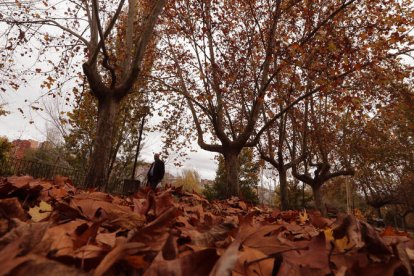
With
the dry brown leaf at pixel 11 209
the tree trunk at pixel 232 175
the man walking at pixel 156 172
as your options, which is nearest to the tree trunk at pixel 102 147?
the man walking at pixel 156 172

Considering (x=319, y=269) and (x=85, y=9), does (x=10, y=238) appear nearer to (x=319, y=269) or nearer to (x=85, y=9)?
(x=319, y=269)

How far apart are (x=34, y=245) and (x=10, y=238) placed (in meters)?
0.08

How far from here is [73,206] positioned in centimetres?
114

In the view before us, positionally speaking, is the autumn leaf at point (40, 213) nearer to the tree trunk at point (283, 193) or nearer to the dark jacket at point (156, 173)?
the dark jacket at point (156, 173)

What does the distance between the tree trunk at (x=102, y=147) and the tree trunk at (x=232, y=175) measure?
16.2 ft

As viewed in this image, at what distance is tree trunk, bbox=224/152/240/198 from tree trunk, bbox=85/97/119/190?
494cm

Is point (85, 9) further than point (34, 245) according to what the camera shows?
Yes

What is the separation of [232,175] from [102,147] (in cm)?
535

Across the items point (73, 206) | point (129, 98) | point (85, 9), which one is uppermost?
point (129, 98)

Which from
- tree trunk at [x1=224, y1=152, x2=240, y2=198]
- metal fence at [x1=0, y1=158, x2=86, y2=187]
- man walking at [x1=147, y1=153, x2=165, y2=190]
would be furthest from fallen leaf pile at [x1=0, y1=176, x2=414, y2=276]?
metal fence at [x1=0, y1=158, x2=86, y2=187]

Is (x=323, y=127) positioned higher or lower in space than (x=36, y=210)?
higher

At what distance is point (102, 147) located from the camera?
20.5ft

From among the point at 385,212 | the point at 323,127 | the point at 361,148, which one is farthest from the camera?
the point at 385,212

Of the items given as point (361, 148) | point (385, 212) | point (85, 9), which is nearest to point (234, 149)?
point (85, 9)
